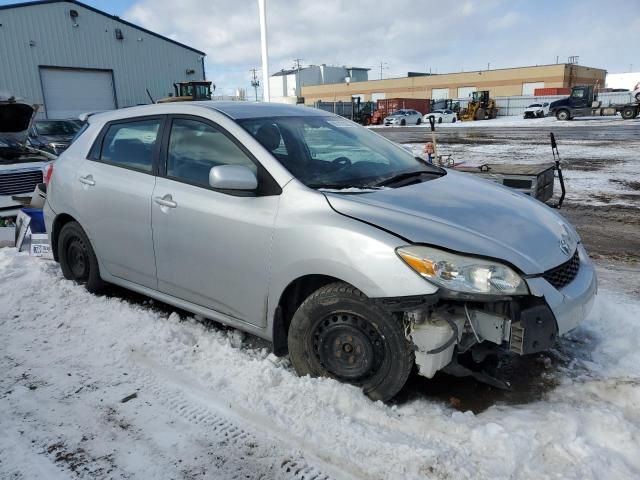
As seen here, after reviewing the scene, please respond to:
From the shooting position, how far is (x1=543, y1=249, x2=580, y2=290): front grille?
279 cm

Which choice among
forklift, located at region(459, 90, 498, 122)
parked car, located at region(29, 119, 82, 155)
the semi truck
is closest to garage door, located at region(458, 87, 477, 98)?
forklift, located at region(459, 90, 498, 122)

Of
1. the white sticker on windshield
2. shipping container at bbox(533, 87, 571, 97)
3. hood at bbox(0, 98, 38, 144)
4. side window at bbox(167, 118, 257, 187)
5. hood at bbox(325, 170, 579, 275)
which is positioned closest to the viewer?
hood at bbox(325, 170, 579, 275)

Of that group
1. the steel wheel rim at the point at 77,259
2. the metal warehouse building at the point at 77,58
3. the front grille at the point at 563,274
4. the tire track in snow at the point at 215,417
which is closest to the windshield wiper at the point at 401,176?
the front grille at the point at 563,274

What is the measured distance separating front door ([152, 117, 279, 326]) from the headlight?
965mm

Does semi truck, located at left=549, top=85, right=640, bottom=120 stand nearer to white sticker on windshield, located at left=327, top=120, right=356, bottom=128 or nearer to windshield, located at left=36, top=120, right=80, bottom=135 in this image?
windshield, located at left=36, top=120, right=80, bottom=135

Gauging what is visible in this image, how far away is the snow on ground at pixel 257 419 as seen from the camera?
2430 millimetres

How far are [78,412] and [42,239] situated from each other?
3.26 meters

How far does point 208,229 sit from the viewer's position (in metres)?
3.36

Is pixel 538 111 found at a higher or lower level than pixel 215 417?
higher

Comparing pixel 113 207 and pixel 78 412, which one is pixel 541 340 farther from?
pixel 113 207

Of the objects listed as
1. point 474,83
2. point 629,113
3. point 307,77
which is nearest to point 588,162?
point 629,113

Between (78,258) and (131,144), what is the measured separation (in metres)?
1.31

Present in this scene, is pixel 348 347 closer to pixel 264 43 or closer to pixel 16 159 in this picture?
pixel 16 159

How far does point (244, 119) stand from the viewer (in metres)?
3.53
